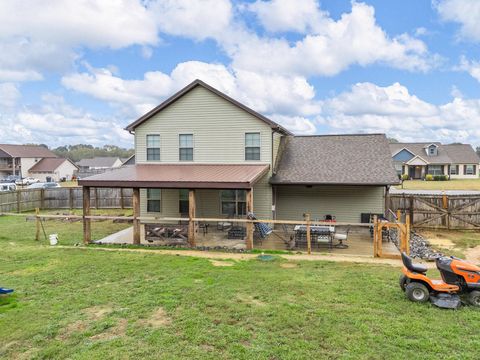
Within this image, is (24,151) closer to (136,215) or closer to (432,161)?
(136,215)

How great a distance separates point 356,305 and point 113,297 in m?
4.92

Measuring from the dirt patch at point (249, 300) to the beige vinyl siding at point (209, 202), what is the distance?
824 cm

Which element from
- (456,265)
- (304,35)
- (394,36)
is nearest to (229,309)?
(456,265)

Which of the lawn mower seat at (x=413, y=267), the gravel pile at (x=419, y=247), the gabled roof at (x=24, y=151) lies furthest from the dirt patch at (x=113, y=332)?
the gabled roof at (x=24, y=151)

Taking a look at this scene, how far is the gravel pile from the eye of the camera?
11.2m

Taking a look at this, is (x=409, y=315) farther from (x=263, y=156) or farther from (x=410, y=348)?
(x=263, y=156)

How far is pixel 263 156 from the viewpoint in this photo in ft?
50.2

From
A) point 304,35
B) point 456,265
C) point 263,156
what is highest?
point 304,35

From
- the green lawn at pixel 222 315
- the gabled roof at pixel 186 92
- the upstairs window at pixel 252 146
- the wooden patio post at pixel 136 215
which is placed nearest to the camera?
the green lawn at pixel 222 315

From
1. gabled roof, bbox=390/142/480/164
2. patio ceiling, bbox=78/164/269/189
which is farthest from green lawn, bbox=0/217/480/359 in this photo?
gabled roof, bbox=390/142/480/164

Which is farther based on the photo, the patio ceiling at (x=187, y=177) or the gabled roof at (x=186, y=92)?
the gabled roof at (x=186, y=92)

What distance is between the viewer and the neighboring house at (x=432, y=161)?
47.2 metres

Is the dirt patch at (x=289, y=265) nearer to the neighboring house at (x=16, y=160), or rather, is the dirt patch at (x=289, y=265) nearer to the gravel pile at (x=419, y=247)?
the gravel pile at (x=419, y=247)

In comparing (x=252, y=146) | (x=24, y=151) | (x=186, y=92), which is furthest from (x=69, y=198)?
(x=24, y=151)
